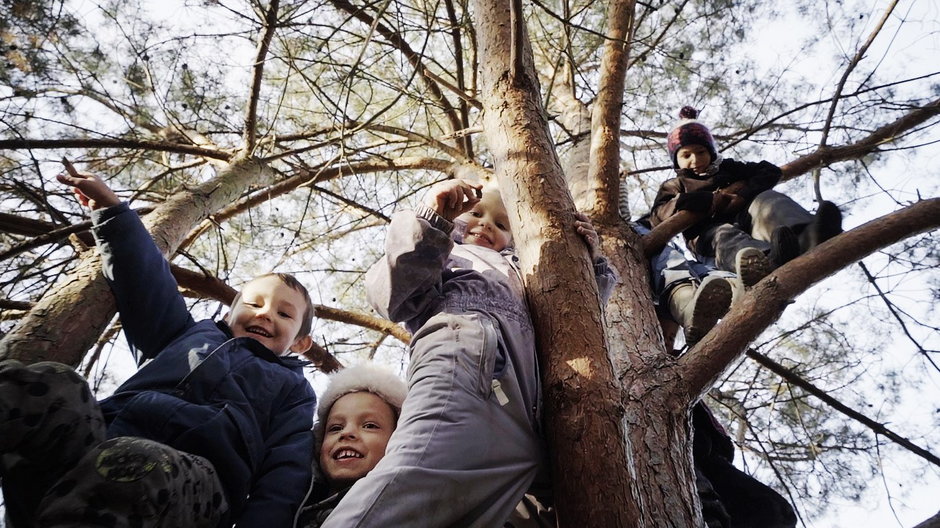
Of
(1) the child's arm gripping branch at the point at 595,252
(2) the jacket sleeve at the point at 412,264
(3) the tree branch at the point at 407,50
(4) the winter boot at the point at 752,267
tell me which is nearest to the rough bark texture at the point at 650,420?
(1) the child's arm gripping branch at the point at 595,252

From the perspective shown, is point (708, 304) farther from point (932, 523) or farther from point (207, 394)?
point (207, 394)


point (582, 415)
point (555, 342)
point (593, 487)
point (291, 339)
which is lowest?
point (593, 487)

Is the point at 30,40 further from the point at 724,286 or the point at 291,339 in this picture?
the point at 724,286

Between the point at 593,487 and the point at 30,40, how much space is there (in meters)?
2.70

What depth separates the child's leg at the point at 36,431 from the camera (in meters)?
1.01

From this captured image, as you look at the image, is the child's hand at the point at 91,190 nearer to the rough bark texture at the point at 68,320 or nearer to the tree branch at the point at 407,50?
the rough bark texture at the point at 68,320

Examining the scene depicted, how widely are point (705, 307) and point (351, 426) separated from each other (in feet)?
4.28

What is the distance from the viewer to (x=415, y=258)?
1.40m

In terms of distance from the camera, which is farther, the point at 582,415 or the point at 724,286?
the point at 724,286

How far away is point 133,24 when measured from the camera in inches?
115

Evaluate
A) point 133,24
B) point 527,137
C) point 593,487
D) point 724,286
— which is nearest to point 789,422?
point 724,286

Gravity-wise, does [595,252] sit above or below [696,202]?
below

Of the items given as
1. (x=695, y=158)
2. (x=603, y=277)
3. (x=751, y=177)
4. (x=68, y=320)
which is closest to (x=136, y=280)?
(x=68, y=320)

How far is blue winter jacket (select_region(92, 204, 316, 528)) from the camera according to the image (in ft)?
4.48
